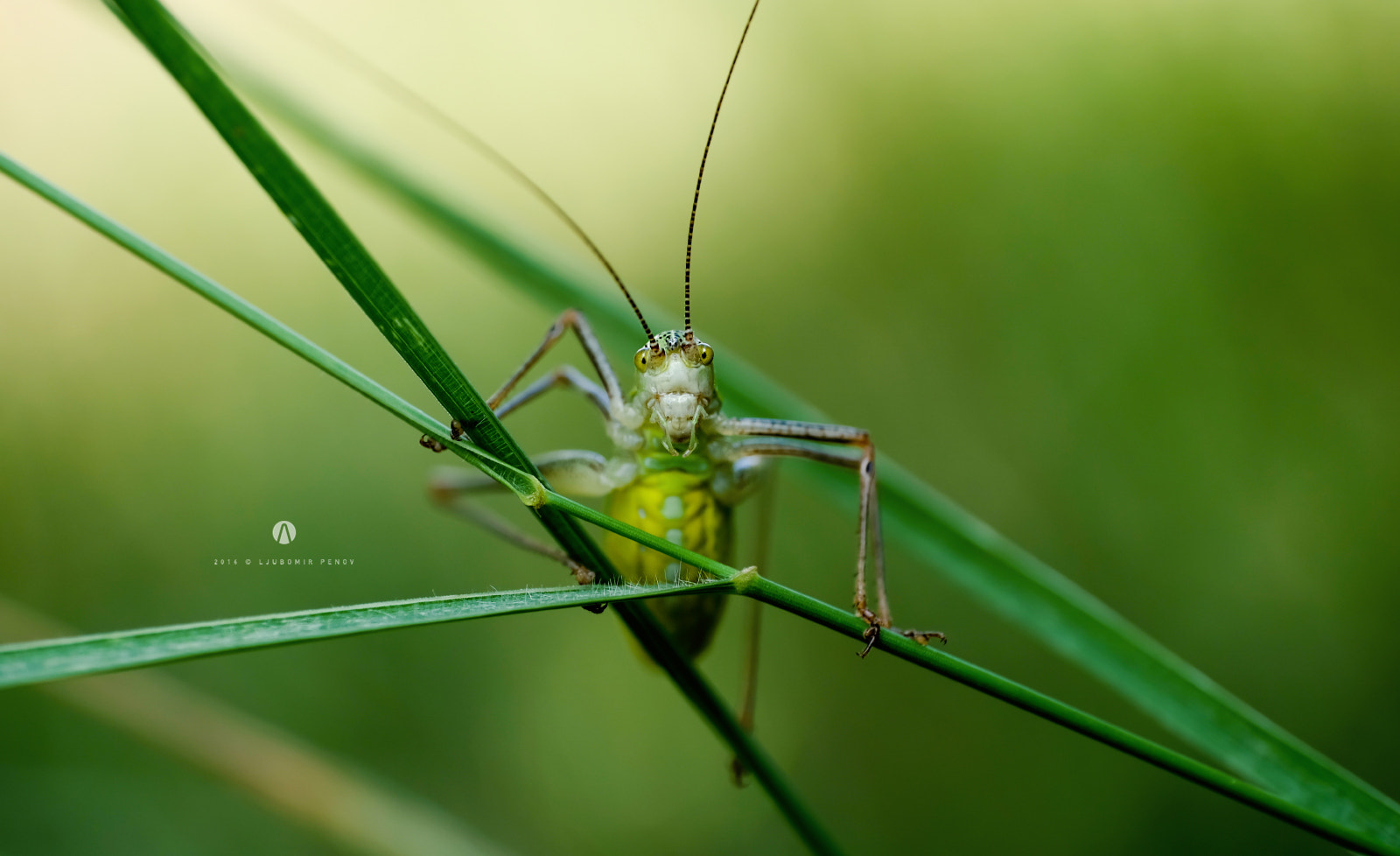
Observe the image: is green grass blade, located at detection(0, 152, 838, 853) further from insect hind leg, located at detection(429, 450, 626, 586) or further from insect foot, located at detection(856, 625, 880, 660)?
insect hind leg, located at detection(429, 450, 626, 586)

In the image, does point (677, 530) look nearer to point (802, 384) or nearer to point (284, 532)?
point (284, 532)

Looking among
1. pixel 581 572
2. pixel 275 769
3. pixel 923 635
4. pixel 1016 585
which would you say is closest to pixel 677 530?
pixel 581 572

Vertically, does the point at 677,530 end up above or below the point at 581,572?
above

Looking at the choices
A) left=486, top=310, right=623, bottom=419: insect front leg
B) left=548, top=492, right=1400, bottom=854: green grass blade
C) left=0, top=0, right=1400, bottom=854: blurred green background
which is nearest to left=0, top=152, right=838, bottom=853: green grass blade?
left=548, top=492, right=1400, bottom=854: green grass blade

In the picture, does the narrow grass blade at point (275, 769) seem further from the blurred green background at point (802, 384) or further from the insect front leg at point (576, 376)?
the blurred green background at point (802, 384)

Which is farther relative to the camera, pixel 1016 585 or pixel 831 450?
pixel 831 450
